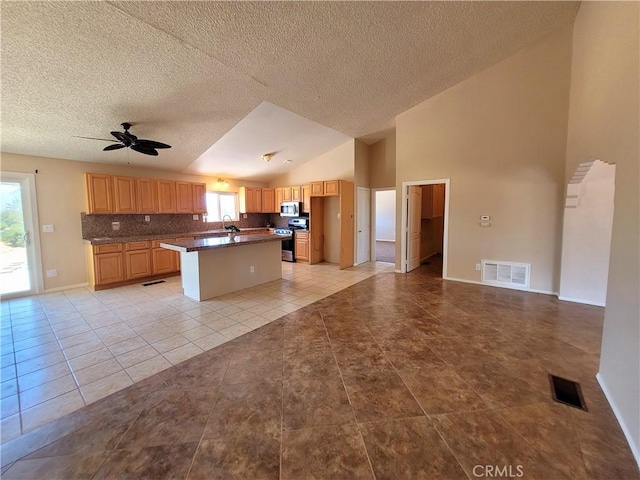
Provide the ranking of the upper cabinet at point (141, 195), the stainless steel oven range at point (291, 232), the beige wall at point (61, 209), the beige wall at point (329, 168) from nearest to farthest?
the beige wall at point (61, 209)
the upper cabinet at point (141, 195)
the beige wall at point (329, 168)
the stainless steel oven range at point (291, 232)

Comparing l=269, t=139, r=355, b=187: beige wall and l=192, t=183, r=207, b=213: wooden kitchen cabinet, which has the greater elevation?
l=269, t=139, r=355, b=187: beige wall

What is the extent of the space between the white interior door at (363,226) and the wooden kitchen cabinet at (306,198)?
1.34m

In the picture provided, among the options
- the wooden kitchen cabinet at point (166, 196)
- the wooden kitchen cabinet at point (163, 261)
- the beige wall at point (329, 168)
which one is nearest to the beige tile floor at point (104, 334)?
the wooden kitchen cabinet at point (163, 261)

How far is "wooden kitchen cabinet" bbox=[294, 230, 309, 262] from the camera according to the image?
733 cm

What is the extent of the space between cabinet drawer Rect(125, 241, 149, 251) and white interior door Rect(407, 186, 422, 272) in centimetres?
571

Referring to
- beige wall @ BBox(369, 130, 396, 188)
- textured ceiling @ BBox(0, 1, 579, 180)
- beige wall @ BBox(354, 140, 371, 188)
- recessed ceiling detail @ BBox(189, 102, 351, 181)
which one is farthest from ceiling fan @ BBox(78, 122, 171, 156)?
beige wall @ BBox(369, 130, 396, 188)

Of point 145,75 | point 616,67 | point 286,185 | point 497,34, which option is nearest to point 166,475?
point 145,75

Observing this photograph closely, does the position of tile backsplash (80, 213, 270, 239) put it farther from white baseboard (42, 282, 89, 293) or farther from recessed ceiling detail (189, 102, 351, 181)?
recessed ceiling detail (189, 102, 351, 181)

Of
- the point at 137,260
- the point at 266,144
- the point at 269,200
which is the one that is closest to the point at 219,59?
the point at 266,144

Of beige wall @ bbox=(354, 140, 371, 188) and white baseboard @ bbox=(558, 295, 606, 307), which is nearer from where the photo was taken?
white baseboard @ bbox=(558, 295, 606, 307)

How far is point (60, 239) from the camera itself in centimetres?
482

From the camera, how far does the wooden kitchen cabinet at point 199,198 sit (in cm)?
647

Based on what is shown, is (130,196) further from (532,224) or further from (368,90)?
(532,224)

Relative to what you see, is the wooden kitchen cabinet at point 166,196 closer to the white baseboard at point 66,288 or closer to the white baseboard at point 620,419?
the white baseboard at point 66,288
